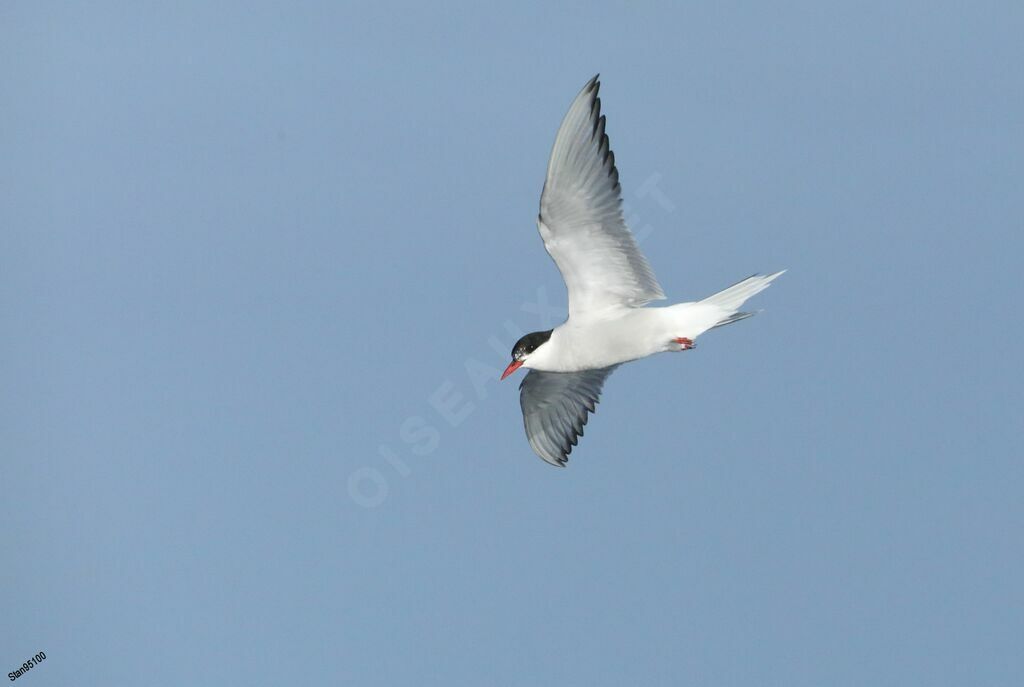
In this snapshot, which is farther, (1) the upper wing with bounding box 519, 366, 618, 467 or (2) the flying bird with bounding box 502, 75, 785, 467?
(1) the upper wing with bounding box 519, 366, 618, 467

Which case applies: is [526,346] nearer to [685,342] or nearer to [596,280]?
[596,280]

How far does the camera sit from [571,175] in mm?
12430

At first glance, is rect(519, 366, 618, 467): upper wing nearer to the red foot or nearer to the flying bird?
the flying bird

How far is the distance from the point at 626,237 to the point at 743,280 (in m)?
1.09

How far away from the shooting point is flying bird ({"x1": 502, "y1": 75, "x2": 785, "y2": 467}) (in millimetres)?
12305

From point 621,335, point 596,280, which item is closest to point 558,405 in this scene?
point 621,335

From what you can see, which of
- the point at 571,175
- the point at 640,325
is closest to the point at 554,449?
the point at 640,325

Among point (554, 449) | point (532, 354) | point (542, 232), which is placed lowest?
point (554, 449)

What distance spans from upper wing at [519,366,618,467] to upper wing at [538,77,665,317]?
140 centimetres

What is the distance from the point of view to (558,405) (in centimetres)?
1480

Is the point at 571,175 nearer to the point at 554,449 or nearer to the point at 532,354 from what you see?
the point at 532,354

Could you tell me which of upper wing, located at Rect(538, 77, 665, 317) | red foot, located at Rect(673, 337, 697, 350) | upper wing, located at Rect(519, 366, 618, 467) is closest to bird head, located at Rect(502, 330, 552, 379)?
upper wing, located at Rect(538, 77, 665, 317)

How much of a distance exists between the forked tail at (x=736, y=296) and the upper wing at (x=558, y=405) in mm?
2026

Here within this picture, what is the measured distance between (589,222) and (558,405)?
104 inches
